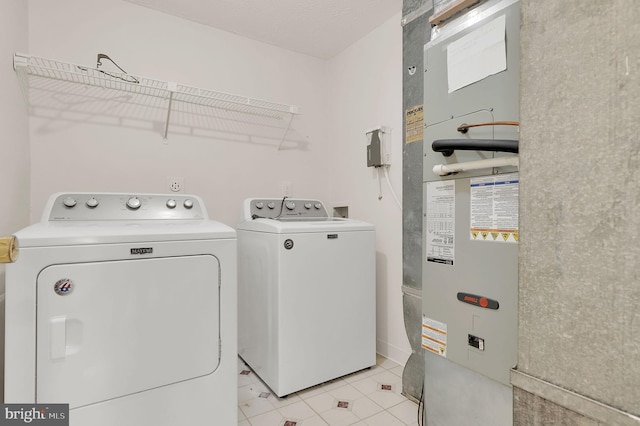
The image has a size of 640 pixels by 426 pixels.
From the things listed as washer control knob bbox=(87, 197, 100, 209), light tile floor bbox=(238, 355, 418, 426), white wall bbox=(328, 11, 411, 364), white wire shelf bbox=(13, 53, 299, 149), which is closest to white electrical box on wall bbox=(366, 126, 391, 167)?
white wall bbox=(328, 11, 411, 364)

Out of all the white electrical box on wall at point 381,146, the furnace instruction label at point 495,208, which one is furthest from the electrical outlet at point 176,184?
the furnace instruction label at point 495,208

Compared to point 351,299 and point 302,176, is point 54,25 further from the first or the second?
point 351,299

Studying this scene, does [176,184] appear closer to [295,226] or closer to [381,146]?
[295,226]

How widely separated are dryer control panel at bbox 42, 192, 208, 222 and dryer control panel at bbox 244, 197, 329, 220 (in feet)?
1.26

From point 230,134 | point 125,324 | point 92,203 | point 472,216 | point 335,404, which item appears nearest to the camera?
point 472,216

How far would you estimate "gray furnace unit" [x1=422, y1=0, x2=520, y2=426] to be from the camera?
2.68 ft

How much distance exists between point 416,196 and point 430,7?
3.12 feet

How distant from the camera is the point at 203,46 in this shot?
2314 millimetres

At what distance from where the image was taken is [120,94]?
2.05 metres

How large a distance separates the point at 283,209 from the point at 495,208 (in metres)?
1.62

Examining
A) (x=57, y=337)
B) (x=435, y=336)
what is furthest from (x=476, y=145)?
(x=57, y=337)

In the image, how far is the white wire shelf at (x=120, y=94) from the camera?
69.8 inches

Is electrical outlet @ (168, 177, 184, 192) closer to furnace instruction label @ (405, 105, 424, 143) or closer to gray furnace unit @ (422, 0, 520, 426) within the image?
furnace instruction label @ (405, 105, 424, 143)

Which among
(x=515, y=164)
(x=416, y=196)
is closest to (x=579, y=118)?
(x=515, y=164)
